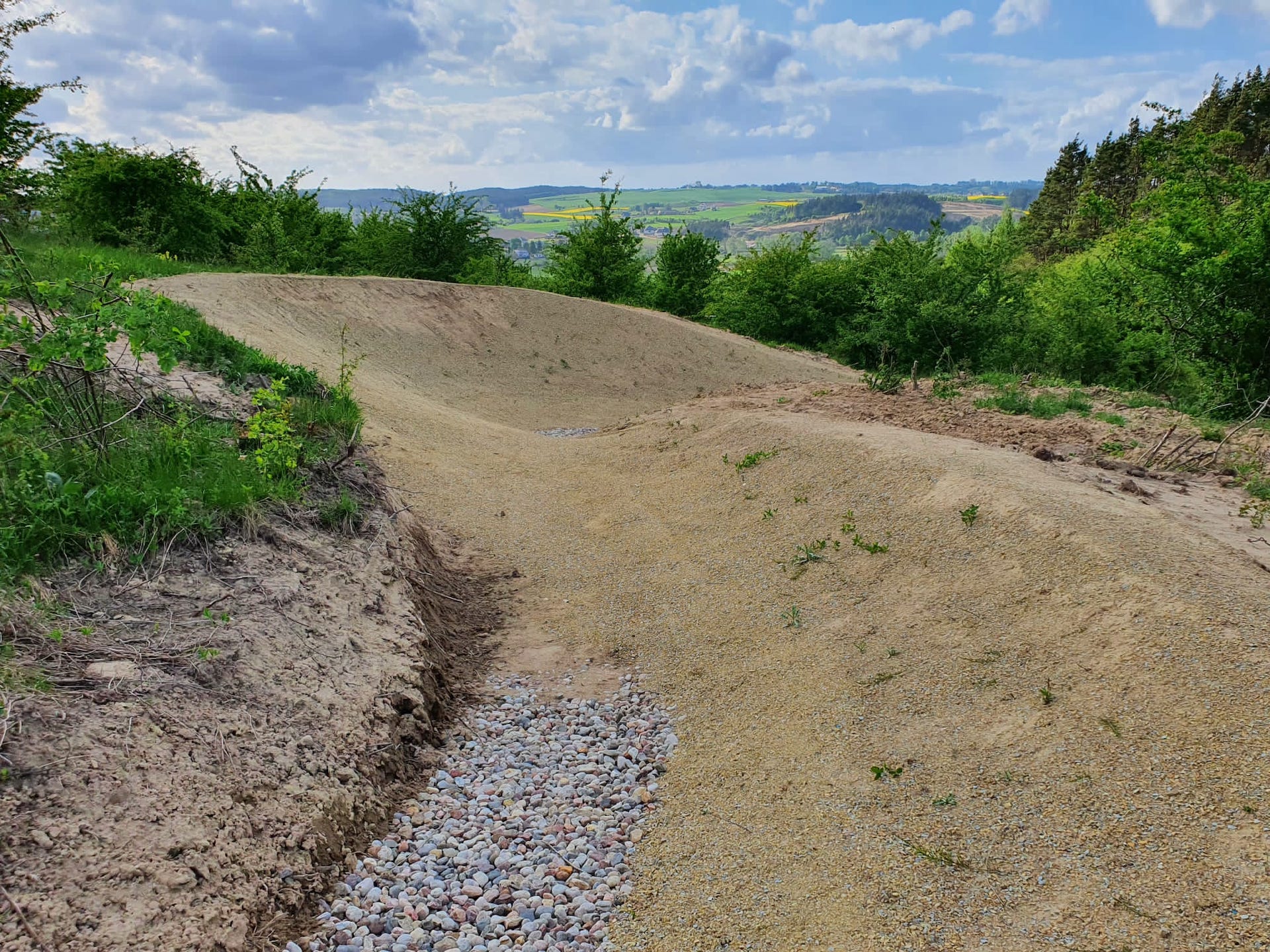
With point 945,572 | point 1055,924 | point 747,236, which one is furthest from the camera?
point 747,236

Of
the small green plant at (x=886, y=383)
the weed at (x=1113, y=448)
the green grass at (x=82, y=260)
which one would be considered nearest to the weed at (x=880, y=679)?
the weed at (x=1113, y=448)

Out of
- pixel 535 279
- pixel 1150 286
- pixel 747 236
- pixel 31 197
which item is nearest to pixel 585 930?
pixel 1150 286

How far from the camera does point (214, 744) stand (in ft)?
11.3

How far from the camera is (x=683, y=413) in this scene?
11969 mm

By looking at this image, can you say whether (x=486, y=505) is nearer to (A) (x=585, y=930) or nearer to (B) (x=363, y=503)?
(B) (x=363, y=503)

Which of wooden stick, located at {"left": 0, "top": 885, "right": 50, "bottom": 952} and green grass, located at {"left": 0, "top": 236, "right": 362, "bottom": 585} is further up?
green grass, located at {"left": 0, "top": 236, "right": 362, "bottom": 585}

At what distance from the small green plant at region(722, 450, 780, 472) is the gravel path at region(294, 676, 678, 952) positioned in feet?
12.6

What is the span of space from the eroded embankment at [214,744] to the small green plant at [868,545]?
11.8ft

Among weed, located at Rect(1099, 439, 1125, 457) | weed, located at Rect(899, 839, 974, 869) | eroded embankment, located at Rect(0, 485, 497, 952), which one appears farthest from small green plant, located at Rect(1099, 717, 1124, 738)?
weed, located at Rect(1099, 439, 1125, 457)

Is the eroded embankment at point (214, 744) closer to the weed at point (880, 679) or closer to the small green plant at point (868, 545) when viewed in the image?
the weed at point (880, 679)

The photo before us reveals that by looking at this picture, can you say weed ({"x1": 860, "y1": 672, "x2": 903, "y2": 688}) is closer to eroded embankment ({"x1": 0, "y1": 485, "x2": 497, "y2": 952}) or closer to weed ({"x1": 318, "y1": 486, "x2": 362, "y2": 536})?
eroded embankment ({"x1": 0, "y1": 485, "x2": 497, "y2": 952})

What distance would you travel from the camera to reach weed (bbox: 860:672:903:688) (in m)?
4.85

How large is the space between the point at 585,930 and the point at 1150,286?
12796 millimetres

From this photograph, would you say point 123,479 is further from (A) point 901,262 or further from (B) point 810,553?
(A) point 901,262
